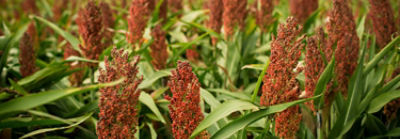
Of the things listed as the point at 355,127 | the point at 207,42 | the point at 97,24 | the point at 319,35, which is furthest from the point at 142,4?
the point at 355,127

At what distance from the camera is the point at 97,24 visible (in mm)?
3031

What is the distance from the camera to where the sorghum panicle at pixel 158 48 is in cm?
318

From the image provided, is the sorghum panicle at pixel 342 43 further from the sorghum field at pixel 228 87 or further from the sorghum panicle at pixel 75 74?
the sorghum panicle at pixel 75 74

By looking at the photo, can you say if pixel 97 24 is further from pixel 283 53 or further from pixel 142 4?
pixel 283 53

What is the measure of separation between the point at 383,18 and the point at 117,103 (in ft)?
7.59

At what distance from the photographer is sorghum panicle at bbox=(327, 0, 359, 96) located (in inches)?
92.5

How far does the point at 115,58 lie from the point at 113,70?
9 cm

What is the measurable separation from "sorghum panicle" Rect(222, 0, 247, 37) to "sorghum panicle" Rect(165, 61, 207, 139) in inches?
73.2

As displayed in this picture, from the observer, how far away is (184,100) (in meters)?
1.81

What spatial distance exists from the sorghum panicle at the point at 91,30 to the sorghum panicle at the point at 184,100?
147 cm

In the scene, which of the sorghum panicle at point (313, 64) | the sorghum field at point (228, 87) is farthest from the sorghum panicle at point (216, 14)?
the sorghum panicle at point (313, 64)

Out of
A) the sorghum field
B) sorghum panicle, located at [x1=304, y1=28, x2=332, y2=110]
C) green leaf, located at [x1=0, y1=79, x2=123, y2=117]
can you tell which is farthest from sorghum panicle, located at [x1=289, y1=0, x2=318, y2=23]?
green leaf, located at [x1=0, y1=79, x2=123, y2=117]

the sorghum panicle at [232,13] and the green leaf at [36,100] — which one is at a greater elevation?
the sorghum panicle at [232,13]

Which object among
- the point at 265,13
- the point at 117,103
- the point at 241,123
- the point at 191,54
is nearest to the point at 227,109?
the point at 241,123
